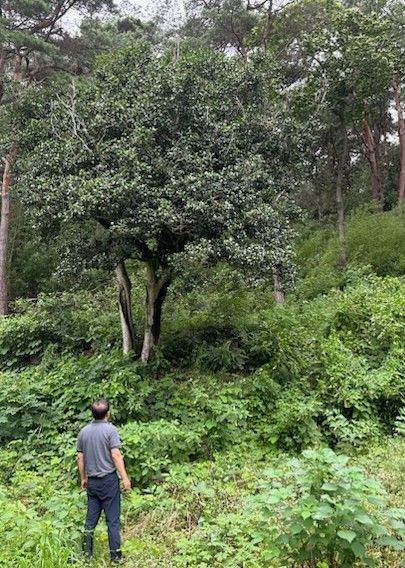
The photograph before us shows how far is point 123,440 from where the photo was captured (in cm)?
546

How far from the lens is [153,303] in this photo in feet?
26.7

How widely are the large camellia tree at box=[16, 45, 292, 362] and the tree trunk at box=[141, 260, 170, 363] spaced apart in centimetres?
2

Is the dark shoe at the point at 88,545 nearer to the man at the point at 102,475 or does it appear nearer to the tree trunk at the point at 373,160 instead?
the man at the point at 102,475

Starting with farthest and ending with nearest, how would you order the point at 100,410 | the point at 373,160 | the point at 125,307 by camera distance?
the point at 373,160, the point at 125,307, the point at 100,410

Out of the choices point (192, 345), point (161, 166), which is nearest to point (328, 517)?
point (161, 166)

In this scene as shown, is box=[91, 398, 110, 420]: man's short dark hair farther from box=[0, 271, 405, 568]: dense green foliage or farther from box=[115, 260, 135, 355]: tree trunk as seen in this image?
box=[115, 260, 135, 355]: tree trunk

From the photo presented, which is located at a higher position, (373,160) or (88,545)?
(373,160)

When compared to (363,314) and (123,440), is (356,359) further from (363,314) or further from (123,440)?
(123,440)

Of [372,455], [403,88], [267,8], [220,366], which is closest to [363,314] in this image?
[220,366]

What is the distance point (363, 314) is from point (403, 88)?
46.9ft

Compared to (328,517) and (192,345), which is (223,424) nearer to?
(192,345)

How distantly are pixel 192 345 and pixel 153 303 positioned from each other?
1063mm

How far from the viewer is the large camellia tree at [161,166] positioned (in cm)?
654

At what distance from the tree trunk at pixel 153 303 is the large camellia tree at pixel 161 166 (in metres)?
0.02
